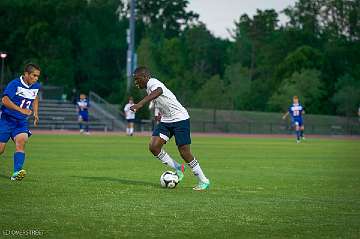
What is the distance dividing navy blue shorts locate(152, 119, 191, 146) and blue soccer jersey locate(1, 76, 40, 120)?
102 inches

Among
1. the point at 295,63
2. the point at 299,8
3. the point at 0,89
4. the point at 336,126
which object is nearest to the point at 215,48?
the point at 299,8

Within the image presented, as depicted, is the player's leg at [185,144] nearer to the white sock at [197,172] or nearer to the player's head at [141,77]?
the white sock at [197,172]

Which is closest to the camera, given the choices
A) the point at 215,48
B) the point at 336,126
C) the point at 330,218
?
the point at 330,218

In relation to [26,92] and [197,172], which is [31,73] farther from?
[197,172]

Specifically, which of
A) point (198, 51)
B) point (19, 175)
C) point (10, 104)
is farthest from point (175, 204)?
point (198, 51)

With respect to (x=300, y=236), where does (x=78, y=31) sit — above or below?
above

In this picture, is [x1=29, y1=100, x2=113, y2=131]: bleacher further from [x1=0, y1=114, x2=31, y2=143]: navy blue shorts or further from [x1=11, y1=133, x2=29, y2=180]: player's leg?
[x1=11, y1=133, x2=29, y2=180]: player's leg

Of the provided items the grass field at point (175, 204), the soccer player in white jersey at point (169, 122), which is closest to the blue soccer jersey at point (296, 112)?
the grass field at point (175, 204)

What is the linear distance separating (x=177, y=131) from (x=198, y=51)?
10143 centimetres

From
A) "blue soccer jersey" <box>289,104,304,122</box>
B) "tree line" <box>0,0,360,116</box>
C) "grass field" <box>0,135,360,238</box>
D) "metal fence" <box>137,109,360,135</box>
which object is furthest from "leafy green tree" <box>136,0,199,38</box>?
"grass field" <box>0,135,360,238</box>

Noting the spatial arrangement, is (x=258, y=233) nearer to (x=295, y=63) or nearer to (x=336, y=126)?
(x=336, y=126)

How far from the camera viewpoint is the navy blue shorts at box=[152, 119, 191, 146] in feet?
47.6

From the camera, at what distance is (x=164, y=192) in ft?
45.2

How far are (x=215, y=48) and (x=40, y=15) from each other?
31.2 metres
